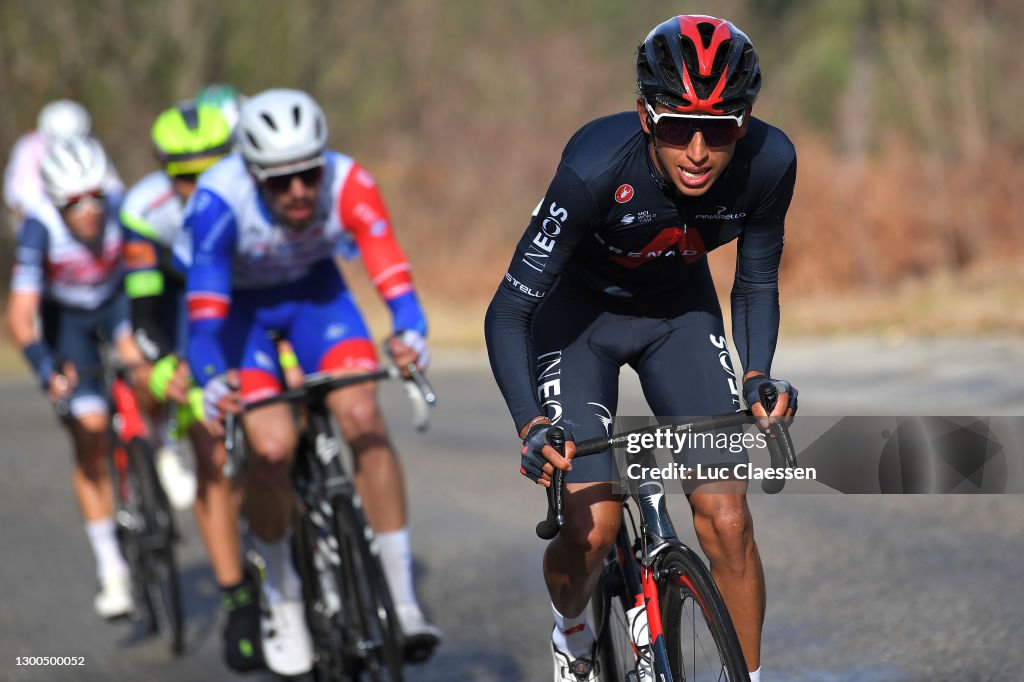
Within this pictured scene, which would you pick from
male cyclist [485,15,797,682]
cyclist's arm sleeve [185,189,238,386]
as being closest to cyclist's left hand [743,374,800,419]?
male cyclist [485,15,797,682]

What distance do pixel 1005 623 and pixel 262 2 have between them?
2299 cm

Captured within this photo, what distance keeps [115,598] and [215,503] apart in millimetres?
1030

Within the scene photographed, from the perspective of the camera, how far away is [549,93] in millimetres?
31234

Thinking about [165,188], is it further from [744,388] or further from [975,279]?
[975,279]

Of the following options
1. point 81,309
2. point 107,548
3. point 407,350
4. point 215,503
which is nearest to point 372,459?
point 407,350

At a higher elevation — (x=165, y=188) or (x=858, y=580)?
(x=165, y=188)

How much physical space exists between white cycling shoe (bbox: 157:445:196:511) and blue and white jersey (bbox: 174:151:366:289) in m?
2.72

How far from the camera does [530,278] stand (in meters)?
3.75

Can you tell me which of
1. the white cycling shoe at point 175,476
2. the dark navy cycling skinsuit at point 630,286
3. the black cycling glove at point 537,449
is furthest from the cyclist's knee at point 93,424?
the black cycling glove at point 537,449

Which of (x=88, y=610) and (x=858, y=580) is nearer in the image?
(x=858, y=580)

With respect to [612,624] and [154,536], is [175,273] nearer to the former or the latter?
[154,536]

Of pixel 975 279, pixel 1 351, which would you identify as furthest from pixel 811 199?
pixel 1 351

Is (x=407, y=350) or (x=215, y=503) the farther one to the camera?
(x=215, y=503)

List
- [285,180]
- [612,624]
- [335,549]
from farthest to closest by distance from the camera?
[285,180] < [335,549] < [612,624]
